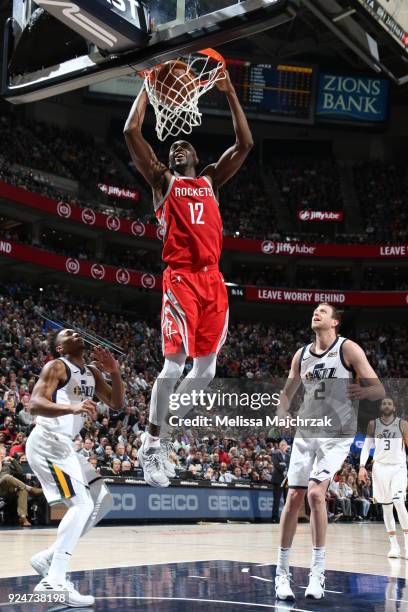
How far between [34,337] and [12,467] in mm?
7665

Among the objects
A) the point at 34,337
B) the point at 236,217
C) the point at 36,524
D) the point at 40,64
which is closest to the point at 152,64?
the point at 40,64

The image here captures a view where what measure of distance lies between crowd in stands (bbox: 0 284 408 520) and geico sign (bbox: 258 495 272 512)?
0.42 meters

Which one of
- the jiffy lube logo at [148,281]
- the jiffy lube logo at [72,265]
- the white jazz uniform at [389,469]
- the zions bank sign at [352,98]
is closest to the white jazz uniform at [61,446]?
the white jazz uniform at [389,469]

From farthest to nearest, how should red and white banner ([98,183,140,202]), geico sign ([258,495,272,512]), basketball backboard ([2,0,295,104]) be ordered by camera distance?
red and white banner ([98,183,140,202]) → geico sign ([258,495,272,512]) → basketball backboard ([2,0,295,104])

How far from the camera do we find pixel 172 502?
16.1m

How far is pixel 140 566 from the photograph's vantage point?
29.5 feet

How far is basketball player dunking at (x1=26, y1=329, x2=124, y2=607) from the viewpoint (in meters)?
6.16

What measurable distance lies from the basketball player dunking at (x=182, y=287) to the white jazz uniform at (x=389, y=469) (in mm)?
6454

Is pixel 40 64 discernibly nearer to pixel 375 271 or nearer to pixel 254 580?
pixel 254 580

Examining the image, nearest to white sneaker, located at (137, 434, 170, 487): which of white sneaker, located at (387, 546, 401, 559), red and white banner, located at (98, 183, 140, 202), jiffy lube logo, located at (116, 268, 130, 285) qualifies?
white sneaker, located at (387, 546, 401, 559)

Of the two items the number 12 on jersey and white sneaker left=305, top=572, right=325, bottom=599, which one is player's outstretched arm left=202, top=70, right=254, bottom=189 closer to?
the number 12 on jersey

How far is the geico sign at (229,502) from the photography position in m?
16.8

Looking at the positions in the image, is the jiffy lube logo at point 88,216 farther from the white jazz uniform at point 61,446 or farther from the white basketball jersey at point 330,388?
the white jazz uniform at point 61,446

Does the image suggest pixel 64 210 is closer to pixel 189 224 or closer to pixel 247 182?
pixel 247 182
